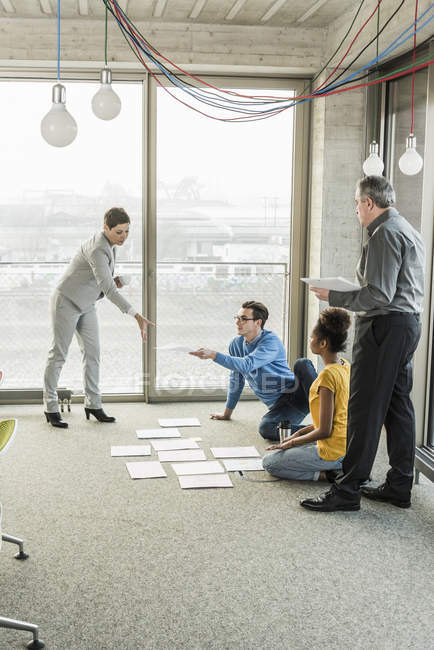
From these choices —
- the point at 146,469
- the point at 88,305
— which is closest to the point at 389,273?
the point at 146,469

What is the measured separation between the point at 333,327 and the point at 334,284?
0.33 m

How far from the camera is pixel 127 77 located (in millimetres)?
5152

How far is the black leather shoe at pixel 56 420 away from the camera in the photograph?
185 inches

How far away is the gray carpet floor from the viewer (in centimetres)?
230

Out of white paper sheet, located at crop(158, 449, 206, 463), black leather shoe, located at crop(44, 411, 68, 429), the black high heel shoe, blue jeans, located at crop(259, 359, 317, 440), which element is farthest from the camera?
the black high heel shoe

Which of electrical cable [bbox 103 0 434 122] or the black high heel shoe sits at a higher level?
electrical cable [bbox 103 0 434 122]

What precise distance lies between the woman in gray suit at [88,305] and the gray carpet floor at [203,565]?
2.76ft

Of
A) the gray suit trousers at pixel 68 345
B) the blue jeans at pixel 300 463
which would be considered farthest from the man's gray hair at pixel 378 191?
the gray suit trousers at pixel 68 345

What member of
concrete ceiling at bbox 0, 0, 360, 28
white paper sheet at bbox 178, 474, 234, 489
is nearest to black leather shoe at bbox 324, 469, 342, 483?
white paper sheet at bbox 178, 474, 234, 489

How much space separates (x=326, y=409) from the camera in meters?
3.40

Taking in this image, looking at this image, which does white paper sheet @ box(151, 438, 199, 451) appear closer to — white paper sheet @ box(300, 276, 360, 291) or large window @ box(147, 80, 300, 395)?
large window @ box(147, 80, 300, 395)

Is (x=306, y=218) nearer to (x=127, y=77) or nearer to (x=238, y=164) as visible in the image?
(x=238, y=164)

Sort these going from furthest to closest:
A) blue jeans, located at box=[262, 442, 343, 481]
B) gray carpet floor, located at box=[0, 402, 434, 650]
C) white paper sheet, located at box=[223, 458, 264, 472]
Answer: white paper sheet, located at box=[223, 458, 264, 472] < blue jeans, located at box=[262, 442, 343, 481] < gray carpet floor, located at box=[0, 402, 434, 650]

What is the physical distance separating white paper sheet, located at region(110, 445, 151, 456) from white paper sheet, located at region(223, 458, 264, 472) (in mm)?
511
